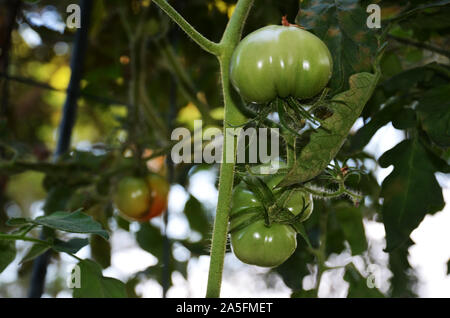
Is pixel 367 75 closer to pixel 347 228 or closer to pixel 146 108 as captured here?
pixel 347 228

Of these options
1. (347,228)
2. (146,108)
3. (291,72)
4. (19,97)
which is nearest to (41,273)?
(146,108)

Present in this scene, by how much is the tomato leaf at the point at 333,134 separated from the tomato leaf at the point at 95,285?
31 cm

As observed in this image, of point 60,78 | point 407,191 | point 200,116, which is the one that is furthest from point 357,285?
point 60,78

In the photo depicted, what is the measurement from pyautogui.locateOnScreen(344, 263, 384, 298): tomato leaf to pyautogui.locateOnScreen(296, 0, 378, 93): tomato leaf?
35 centimetres

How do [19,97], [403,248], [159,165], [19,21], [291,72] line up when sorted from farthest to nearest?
[19,97], [159,165], [19,21], [403,248], [291,72]

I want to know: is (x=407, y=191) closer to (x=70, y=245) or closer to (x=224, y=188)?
(x=224, y=188)

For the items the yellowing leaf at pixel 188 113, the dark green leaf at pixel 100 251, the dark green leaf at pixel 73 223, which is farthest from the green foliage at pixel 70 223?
the yellowing leaf at pixel 188 113

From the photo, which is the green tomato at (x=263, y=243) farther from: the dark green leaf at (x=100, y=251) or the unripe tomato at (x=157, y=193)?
the dark green leaf at (x=100, y=251)

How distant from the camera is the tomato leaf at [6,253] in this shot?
614mm

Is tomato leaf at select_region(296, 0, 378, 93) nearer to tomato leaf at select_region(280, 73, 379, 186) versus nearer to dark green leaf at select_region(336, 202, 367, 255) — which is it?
tomato leaf at select_region(280, 73, 379, 186)

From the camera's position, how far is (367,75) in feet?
1.46

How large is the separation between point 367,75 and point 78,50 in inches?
29.3

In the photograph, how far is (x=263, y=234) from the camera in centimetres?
50

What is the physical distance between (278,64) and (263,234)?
6.9 inches
